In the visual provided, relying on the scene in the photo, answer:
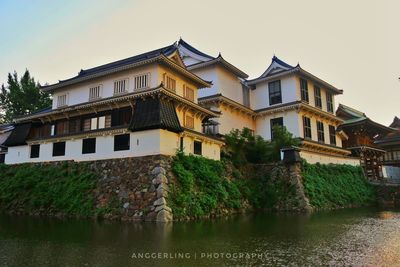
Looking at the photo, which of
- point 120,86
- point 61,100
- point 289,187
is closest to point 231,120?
point 289,187

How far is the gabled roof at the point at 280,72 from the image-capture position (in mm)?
30639

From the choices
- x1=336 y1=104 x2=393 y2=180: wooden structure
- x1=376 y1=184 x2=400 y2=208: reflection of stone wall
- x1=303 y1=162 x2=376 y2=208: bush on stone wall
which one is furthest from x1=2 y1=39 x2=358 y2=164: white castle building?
x1=376 y1=184 x2=400 y2=208: reflection of stone wall

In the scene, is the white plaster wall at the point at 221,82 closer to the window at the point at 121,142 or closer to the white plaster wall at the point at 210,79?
the white plaster wall at the point at 210,79

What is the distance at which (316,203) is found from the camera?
2395cm

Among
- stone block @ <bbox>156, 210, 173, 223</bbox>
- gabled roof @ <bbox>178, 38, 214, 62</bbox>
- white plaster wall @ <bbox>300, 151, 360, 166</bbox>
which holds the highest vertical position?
gabled roof @ <bbox>178, 38, 214, 62</bbox>

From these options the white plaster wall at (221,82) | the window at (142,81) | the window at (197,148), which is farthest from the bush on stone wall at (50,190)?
the white plaster wall at (221,82)

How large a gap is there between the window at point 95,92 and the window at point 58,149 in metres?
3.94

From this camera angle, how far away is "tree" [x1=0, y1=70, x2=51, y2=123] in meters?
47.8

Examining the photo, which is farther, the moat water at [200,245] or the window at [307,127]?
the window at [307,127]

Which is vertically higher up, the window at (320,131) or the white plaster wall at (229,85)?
the white plaster wall at (229,85)

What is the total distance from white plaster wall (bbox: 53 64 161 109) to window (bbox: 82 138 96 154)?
3402 millimetres

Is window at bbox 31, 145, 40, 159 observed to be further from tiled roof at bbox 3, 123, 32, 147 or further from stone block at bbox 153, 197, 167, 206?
stone block at bbox 153, 197, 167, 206

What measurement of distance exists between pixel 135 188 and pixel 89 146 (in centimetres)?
580

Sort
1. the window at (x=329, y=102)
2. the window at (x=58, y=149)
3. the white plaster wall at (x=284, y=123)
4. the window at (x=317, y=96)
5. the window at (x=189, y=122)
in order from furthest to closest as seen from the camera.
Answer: the window at (x=329, y=102), the window at (x=317, y=96), the white plaster wall at (x=284, y=123), the window at (x=58, y=149), the window at (x=189, y=122)
